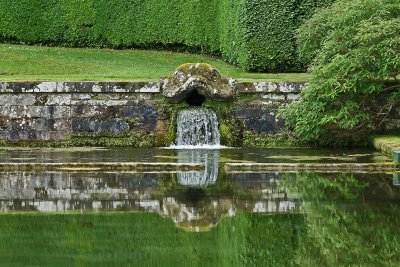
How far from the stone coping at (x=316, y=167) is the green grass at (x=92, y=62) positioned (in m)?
8.29

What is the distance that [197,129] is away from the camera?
19609 millimetres

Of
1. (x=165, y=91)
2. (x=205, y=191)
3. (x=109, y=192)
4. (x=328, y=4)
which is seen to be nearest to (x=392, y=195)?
(x=205, y=191)

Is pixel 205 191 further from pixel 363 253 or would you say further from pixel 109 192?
pixel 363 253

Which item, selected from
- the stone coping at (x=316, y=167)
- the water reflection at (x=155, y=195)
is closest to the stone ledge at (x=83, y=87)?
the stone coping at (x=316, y=167)

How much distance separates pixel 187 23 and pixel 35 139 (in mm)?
12477

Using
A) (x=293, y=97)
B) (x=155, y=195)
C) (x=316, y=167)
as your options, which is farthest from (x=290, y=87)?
(x=155, y=195)

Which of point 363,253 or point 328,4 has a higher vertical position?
point 328,4

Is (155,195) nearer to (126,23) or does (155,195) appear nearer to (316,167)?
(316,167)

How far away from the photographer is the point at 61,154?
57.1 feet

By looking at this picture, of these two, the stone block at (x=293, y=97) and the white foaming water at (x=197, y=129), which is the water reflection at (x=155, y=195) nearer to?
the white foaming water at (x=197, y=129)

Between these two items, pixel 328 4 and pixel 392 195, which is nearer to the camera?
pixel 392 195

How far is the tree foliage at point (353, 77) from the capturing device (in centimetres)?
1750

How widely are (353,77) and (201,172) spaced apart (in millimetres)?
4459

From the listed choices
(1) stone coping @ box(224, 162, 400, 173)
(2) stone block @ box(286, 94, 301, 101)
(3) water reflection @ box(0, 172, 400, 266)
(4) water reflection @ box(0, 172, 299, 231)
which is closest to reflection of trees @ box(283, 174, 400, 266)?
(3) water reflection @ box(0, 172, 400, 266)
